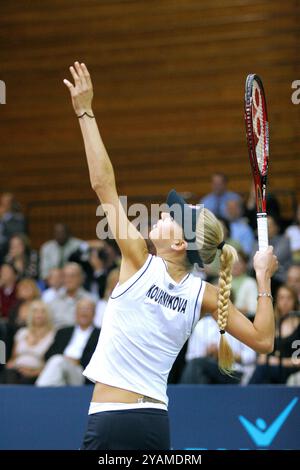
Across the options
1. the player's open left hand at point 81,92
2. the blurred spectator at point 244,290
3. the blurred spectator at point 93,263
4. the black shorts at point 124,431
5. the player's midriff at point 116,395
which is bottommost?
the black shorts at point 124,431

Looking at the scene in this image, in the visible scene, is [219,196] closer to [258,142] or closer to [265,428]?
[265,428]

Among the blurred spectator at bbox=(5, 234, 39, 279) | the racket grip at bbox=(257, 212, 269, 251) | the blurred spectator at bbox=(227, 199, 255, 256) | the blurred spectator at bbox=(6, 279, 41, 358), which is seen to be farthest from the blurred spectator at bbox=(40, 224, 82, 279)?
the racket grip at bbox=(257, 212, 269, 251)

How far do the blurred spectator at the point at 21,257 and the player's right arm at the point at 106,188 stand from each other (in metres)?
8.21

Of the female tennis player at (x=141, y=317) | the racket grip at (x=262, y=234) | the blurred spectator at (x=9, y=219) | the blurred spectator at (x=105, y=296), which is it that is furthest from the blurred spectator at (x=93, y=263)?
the female tennis player at (x=141, y=317)

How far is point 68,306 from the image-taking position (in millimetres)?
10773

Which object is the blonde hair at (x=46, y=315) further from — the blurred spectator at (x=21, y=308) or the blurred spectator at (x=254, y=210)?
the blurred spectator at (x=254, y=210)

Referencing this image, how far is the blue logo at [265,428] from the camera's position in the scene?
8156mm

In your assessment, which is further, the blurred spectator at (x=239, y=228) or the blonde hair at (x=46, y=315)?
the blurred spectator at (x=239, y=228)

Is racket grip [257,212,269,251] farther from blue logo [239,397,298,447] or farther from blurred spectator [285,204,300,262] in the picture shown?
blurred spectator [285,204,300,262]

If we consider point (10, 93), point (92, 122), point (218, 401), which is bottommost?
point (218, 401)

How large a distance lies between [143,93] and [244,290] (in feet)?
17.4
